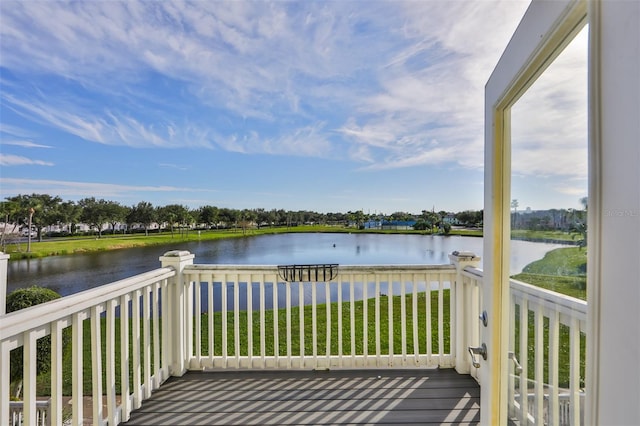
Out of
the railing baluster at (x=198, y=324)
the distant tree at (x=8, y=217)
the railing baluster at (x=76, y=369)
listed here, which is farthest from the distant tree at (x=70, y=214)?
the railing baluster at (x=76, y=369)

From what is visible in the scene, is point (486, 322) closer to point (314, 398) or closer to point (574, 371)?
point (574, 371)

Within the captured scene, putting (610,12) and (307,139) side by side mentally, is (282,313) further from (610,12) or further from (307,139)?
(610,12)

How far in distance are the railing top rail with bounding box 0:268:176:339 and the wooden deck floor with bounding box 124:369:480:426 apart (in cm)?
83

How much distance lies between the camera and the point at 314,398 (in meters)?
2.07

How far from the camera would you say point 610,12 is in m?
0.48

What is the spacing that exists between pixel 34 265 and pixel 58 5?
249 centimetres

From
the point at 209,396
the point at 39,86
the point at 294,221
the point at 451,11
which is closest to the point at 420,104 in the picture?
the point at 451,11

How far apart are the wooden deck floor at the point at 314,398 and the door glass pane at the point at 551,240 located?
1.15 metres

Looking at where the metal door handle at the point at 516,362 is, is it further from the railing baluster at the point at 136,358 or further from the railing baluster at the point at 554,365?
the railing baluster at the point at 136,358

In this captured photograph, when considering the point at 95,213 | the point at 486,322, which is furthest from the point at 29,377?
the point at 95,213

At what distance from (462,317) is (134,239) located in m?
4.74

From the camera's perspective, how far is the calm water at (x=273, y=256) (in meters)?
2.40

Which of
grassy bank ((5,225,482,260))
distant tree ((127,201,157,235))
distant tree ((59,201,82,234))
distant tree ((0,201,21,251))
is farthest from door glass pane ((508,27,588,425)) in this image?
distant tree ((127,201,157,235))

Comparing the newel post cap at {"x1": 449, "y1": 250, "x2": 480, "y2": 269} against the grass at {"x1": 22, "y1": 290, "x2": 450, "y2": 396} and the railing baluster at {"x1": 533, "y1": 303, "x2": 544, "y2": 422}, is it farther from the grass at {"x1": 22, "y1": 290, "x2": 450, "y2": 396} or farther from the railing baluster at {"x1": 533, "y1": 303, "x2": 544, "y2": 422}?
the railing baluster at {"x1": 533, "y1": 303, "x2": 544, "y2": 422}
